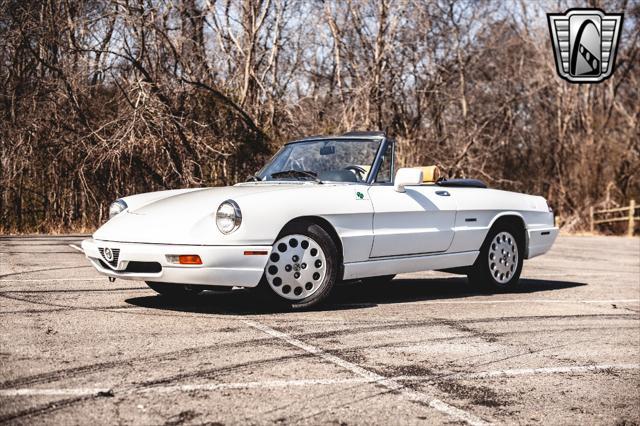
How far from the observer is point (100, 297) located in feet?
22.4

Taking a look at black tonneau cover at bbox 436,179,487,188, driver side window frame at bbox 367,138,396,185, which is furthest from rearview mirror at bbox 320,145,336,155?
black tonneau cover at bbox 436,179,487,188

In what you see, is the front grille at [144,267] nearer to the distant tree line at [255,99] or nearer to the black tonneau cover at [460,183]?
the black tonneau cover at [460,183]

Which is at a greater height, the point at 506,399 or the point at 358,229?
the point at 358,229

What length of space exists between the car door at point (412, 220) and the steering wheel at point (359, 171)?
6.7 inches

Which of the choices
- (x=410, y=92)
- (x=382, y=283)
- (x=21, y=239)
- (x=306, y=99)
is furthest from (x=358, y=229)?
(x=410, y=92)

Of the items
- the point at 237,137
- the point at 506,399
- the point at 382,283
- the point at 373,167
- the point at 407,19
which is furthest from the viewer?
the point at 407,19

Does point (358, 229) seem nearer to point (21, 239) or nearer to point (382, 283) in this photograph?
point (382, 283)

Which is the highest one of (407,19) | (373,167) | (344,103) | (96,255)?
(407,19)

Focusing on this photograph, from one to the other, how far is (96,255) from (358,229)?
6.88 ft

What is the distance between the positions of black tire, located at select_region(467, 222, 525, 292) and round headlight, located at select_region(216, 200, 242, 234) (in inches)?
124

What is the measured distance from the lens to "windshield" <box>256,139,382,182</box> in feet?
23.7

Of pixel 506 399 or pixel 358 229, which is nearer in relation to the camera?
pixel 506 399

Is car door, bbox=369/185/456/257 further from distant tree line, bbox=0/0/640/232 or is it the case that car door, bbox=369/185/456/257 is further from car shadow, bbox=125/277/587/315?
distant tree line, bbox=0/0/640/232

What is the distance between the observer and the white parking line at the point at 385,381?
367cm
